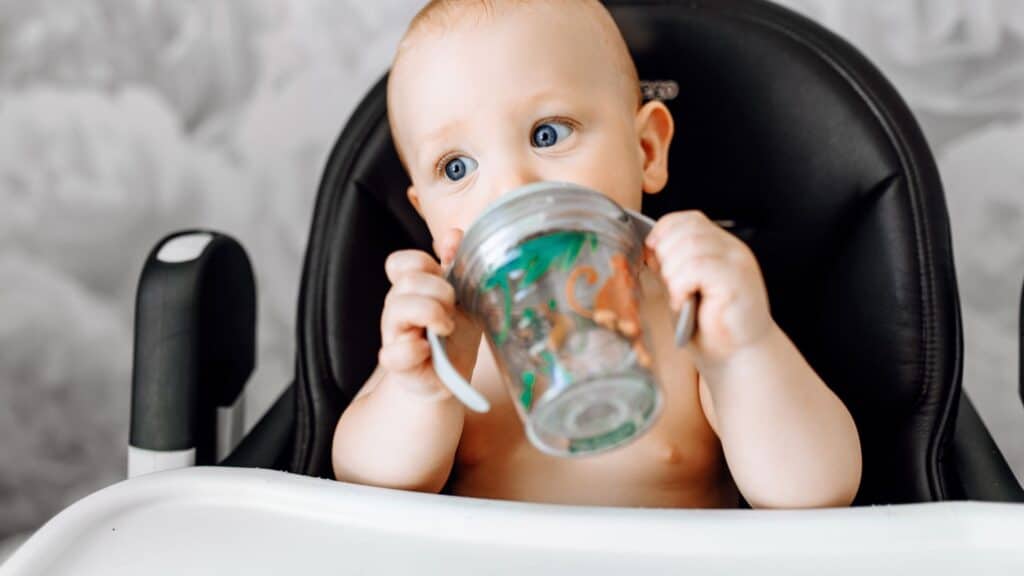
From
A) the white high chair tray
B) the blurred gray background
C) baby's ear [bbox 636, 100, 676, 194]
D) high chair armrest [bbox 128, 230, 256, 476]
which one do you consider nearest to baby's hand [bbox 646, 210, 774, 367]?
the white high chair tray

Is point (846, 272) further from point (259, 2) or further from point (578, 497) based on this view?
point (259, 2)

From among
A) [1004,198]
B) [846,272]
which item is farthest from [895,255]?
[1004,198]

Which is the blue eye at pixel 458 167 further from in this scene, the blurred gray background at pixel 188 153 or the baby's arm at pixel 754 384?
the blurred gray background at pixel 188 153

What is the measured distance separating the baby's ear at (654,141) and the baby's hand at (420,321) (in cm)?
28

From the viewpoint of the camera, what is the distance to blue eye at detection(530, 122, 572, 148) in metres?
0.87

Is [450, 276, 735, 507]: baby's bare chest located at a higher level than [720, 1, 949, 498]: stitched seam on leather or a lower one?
lower

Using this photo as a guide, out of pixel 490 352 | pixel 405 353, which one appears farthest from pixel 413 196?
pixel 405 353

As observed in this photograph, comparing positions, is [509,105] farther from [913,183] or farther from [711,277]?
[913,183]

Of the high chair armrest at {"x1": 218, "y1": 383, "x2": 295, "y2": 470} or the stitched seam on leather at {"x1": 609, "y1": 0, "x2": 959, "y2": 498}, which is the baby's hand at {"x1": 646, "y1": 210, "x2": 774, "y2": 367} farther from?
the high chair armrest at {"x1": 218, "y1": 383, "x2": 295, "y2": 470}

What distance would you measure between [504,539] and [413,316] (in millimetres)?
167

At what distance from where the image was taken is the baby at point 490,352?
72 cm

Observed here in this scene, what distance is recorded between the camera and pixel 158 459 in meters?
0.93

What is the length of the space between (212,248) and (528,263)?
469 mm

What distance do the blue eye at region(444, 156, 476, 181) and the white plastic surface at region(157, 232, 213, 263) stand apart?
0.82 ft
